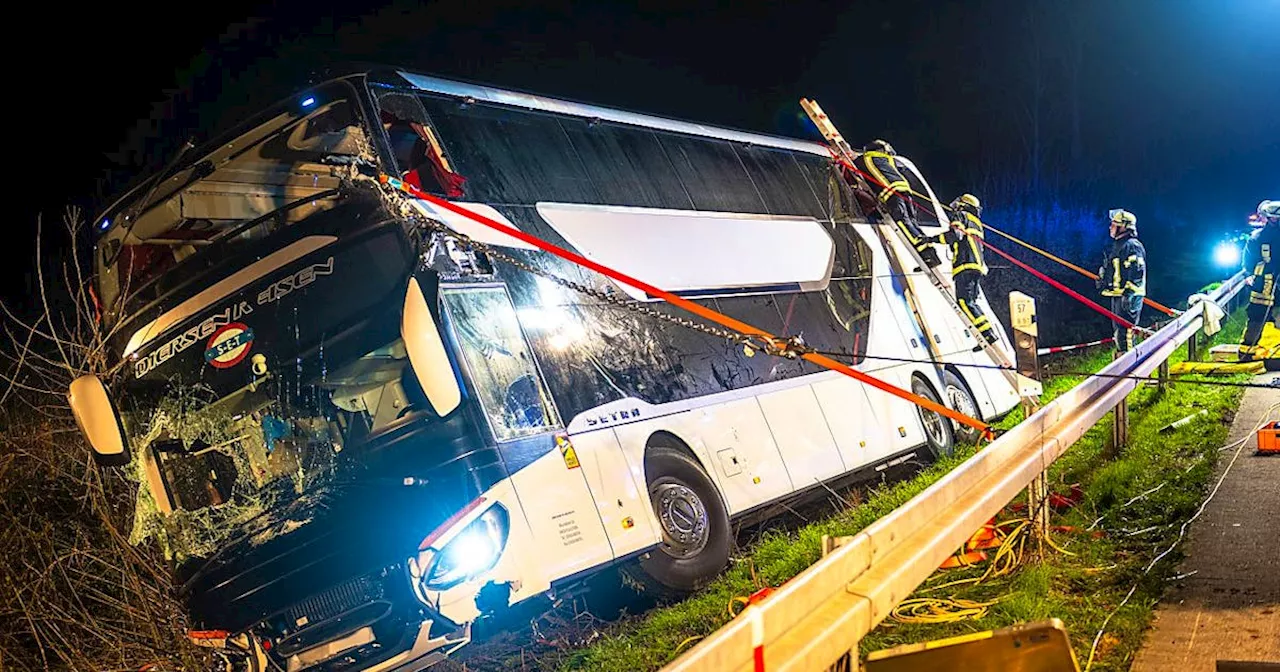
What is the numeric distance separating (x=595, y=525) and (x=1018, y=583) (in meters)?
2.33

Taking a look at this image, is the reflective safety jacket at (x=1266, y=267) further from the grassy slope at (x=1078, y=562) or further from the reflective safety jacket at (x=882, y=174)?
the reflective safety jacket at (x=882, y=174)

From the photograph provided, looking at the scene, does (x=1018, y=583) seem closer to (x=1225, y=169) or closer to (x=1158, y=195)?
(x=1158, y=195)

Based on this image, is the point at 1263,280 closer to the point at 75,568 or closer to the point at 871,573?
the point at 871,573

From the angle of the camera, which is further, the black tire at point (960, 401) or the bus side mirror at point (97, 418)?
the black tire at point (960, 401)

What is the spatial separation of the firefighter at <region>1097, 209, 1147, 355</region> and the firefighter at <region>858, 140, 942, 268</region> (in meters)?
3.04

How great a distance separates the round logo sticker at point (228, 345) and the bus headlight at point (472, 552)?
1.72m

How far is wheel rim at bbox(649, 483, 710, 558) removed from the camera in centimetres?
621

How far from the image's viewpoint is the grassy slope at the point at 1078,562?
4348 mm

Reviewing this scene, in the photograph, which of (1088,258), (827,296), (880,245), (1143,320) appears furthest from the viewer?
(1088,258)

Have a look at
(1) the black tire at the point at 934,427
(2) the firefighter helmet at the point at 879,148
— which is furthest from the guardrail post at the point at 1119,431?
(2) the firefighter helmet at the point at 879,148

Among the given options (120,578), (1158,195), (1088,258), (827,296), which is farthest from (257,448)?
(1158,195)

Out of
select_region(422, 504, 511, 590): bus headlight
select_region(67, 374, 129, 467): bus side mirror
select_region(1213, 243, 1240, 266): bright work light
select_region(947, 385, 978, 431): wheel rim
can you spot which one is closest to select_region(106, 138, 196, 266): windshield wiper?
select_region(67, 374, 129, 467): bus side mirror

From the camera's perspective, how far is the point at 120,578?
6.75 meters

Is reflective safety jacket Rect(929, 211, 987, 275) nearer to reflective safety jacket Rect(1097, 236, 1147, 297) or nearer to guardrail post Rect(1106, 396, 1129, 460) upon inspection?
reflective safety jacket Rect(1097, 236, 1147, 297)
